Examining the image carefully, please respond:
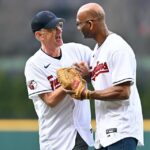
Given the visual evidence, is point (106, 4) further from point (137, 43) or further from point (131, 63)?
point (131, 63)

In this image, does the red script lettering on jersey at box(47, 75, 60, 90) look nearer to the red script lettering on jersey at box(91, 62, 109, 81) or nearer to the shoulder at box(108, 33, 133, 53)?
the red script lettering on jersey at box(91, 62, 109, 81)

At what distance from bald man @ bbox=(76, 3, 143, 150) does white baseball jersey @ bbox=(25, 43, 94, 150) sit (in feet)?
1.12

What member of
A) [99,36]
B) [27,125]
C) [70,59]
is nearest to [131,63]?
[99,36]

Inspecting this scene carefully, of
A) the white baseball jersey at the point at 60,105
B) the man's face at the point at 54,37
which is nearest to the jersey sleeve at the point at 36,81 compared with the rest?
the white baseball jersey at the point at 60,105

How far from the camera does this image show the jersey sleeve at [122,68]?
5.60 m

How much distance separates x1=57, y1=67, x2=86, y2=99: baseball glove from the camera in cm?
578

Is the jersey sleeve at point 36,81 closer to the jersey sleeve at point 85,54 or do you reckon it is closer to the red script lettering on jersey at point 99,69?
the jersey sleeve at point 85,54

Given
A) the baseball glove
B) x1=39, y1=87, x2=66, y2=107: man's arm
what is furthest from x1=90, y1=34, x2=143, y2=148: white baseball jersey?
x1=39, y1=87, x2=66, y2=107: man's arm

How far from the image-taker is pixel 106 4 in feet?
32.6

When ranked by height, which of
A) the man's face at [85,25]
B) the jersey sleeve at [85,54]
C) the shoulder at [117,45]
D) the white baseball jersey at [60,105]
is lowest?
the white baseball jersey at [60,105]

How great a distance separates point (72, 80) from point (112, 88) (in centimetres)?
35

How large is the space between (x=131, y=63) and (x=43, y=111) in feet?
3.27

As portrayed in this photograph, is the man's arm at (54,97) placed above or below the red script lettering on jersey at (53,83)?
below

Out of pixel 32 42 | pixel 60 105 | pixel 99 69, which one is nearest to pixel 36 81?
pixel 60 105
